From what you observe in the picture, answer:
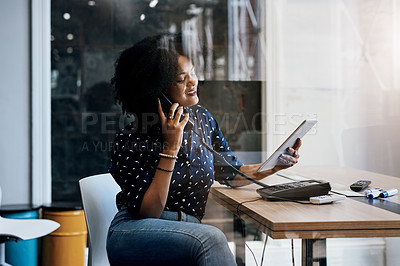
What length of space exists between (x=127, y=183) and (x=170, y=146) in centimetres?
18

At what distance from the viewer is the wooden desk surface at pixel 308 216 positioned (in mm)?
1380

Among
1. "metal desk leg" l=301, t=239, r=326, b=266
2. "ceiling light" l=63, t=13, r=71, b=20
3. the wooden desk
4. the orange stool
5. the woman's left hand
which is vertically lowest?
the orange stool

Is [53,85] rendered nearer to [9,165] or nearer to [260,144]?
[9,165]

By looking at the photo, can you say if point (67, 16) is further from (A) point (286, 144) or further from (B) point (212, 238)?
(B) point (212, 238)

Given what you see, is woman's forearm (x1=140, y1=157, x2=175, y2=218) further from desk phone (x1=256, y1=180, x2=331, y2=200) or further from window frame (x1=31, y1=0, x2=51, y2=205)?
window frame (x1=31, y1=0, x2=51, y2=205)

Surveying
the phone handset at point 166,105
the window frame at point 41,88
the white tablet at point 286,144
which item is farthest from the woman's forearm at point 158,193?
the window frame at point 41,88

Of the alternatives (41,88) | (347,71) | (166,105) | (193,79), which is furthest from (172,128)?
(41,88)

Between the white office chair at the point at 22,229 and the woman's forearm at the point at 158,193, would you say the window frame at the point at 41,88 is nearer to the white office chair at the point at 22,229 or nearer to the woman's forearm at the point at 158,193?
the white office chair at the point at 22,229

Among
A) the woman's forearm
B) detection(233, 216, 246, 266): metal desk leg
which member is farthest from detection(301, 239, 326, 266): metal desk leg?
the woman's forearm

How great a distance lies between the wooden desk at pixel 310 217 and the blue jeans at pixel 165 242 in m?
0.15

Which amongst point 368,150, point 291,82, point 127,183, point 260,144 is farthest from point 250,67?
point 127,183

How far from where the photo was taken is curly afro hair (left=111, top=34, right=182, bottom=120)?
5.44 ft

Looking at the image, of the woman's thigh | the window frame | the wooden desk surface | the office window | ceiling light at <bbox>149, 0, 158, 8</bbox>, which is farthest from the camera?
the window frame

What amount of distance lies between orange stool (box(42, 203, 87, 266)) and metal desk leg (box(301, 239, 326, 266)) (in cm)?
103
